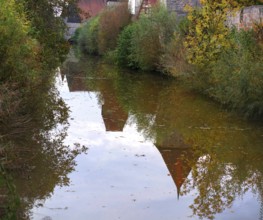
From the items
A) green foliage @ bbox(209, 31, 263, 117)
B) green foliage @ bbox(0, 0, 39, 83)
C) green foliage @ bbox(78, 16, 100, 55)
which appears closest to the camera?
green foliage @ bbox(0, 0, 39, 83)

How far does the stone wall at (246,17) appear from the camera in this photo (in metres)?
20.6

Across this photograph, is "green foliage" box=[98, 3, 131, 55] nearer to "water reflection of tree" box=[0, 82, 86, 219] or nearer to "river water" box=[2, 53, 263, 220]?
"river water" box=[2, 53, 263, 220]

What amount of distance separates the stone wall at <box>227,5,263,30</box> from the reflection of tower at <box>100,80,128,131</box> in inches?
247

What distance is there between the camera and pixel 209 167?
1148cm

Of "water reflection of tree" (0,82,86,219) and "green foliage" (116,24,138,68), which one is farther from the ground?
"water reflection of tree" (0,82,86,219)

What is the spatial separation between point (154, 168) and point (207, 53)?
38.0ft

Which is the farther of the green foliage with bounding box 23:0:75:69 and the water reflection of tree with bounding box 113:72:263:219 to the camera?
the green foliage with bounding box 23:0:75:69

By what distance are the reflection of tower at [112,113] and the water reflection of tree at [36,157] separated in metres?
1.41

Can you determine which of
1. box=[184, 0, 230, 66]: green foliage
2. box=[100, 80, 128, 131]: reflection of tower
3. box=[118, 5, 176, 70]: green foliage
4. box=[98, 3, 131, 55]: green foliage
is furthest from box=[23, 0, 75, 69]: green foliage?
box=[98, 3, 131, 55]: green foliage

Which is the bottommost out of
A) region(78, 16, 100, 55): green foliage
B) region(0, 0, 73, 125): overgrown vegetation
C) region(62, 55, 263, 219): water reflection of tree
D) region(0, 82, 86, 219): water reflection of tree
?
region(78, 16, 100, 55): green foliage

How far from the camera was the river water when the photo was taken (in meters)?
8.82

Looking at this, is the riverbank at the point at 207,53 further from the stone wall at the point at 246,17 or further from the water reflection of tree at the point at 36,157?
the water reflection of tree at the point at 36,157

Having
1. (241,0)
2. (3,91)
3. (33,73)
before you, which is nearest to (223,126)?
(33,73)

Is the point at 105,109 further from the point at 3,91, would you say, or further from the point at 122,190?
the point at 122,190
